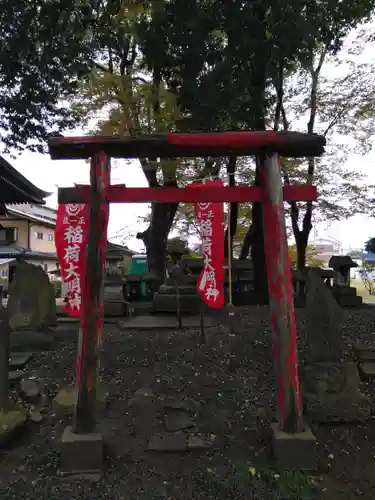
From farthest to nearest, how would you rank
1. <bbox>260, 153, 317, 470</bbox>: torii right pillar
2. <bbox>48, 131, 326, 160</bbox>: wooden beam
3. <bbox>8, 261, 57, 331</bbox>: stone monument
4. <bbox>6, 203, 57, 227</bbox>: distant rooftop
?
<bbox>6, 203, 57, 227</bbox>: distant rooftop, <bbox>8, 261, 57, 331</bbox>: stone monument, <bbox>48, 131, 326, 160</bbox>: wooden beam, <bbox>260, 153, 317, 470</bbox>: torii right pillar

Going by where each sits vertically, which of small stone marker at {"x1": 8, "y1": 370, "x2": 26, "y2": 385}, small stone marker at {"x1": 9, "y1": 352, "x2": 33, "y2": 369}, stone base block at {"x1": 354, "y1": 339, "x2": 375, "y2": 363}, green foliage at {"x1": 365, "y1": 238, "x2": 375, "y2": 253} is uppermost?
green foliage at {"x1": 365, "y1": 238, "x2": 375, "y2": 253}

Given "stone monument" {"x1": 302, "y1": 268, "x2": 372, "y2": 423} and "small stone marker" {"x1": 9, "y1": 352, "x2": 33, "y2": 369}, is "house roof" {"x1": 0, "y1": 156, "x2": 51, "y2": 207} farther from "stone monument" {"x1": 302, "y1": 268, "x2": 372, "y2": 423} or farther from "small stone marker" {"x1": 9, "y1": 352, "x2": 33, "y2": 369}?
"stone monument" {"x1": 302, "y1": 268, "x2": 372, "y2": 423}

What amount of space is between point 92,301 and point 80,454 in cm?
→ 136

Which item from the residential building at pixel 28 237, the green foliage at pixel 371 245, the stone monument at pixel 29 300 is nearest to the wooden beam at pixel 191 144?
the stone monument at pixel 29 300

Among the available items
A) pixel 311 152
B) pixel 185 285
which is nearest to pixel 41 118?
pixel 185 285

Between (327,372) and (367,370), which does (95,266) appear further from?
(367,370)

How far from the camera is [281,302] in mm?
3885

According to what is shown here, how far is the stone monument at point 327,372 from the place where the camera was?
452 centimetres

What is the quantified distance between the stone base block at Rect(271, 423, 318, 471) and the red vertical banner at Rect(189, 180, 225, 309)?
310 centimetres

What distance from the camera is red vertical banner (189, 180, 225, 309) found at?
6672 millimetres

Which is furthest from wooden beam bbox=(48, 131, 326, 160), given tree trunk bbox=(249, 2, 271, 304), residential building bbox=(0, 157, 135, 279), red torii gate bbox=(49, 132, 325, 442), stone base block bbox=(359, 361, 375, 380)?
residential building bbox=(0, 157, 135, 279)

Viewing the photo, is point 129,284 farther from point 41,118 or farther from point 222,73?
point 222,73

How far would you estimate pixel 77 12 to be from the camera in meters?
9.36

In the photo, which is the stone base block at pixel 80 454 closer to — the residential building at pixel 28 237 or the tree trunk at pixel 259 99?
the tree trunk at pixel 259 99
